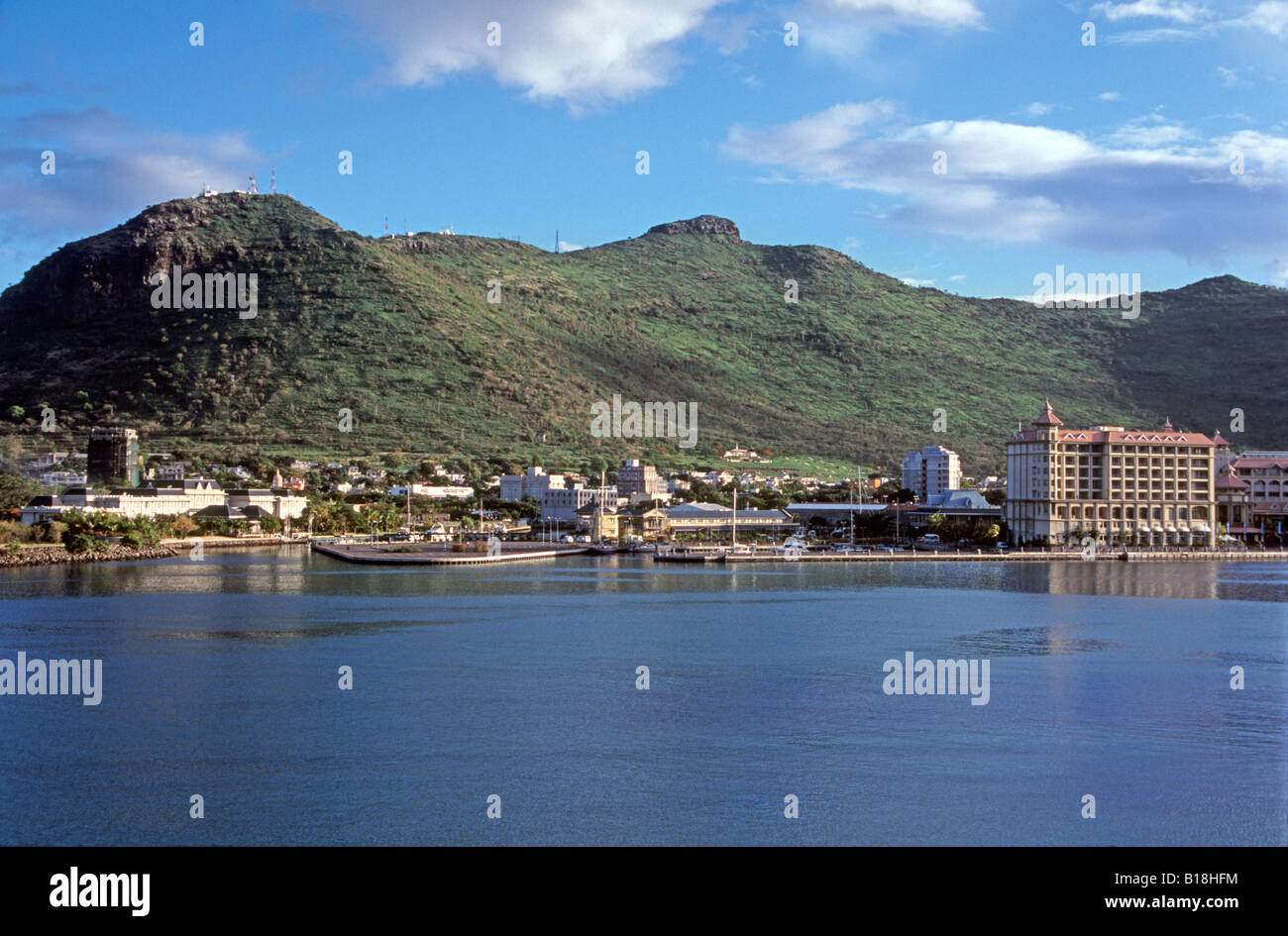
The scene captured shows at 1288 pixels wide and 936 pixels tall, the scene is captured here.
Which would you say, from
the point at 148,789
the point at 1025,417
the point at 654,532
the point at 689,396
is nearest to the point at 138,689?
the point at 148,789

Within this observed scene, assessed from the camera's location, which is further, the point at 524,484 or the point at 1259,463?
the point at 524,484

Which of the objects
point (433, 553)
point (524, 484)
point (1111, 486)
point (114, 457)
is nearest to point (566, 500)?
point (524, 484)

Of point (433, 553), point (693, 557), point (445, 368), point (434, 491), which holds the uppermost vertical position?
point (445, 368)

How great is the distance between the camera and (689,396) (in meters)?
167

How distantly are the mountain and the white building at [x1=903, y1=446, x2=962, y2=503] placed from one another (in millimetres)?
14936

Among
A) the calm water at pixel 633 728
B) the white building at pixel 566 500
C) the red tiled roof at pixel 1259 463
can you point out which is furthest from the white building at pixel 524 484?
the calm water at pixel 633 728

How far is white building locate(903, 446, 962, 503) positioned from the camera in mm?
138500

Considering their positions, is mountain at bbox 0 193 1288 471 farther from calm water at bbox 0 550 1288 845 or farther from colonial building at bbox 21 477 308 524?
calm water at bbox 0 550 1288 845

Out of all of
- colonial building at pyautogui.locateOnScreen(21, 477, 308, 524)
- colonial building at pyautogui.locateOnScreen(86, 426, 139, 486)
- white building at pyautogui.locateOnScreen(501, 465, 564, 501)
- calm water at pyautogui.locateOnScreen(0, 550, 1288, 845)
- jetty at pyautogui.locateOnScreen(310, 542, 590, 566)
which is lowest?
calm water at pyautogui.locateOnScreen(0, 550, 1288, 845)

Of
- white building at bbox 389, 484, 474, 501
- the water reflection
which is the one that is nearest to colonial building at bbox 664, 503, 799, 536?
white building at bbox 389, 484, 474, 501

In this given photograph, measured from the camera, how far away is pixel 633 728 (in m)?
26.5

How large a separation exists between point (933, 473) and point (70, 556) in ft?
300

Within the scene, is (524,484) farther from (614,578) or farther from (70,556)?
(614,578)
